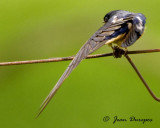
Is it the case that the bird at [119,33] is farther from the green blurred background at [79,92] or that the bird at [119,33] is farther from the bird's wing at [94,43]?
the green blurred background at [79,92]

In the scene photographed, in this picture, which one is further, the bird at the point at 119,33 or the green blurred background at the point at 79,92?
the green blurred background at the point at 79,92

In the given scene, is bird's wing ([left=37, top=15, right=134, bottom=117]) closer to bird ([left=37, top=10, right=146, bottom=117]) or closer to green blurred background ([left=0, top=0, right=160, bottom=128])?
bird ([left=37, top=10, right=146, bottom=117])

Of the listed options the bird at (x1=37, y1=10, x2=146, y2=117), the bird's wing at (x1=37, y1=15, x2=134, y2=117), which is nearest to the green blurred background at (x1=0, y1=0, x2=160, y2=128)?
the bird at (x1=37, y1=10, x2=146, y2=117)

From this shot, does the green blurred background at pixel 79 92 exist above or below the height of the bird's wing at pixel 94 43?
below

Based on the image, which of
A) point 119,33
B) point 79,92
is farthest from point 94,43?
point 79,92

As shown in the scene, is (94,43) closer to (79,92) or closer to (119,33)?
(119,33)

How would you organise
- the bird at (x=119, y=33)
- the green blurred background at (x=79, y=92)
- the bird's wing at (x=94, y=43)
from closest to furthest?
the bird's wing at (x=94, y=43) → the bird at (x=119, y=33) → the green blurred background at (x=79, y=92)

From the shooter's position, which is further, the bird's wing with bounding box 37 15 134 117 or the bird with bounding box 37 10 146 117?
the bird with bounding box 37 10 146 117

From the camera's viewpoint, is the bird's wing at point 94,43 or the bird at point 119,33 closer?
the bird's wing at point 94,43

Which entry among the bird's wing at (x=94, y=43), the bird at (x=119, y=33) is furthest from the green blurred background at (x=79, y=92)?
the bird's wing at (x=94, y=43)

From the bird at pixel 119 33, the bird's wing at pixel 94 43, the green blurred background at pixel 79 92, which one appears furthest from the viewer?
the green blurred background at pixel 79 92

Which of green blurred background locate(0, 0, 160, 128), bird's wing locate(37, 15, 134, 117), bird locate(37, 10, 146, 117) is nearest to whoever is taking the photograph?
bird's wing locate(37, 15, 134, 117)
